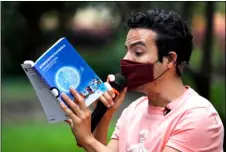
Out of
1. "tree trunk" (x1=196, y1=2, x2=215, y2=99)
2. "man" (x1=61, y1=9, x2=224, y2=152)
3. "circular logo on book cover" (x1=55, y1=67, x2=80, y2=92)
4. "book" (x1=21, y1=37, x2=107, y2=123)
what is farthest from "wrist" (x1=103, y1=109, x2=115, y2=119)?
"tree trunk" (x1=196, y1=2, x2=215, y2=99)

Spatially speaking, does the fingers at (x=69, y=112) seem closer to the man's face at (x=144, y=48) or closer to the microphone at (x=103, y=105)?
the microphone at (x=103, y=105)

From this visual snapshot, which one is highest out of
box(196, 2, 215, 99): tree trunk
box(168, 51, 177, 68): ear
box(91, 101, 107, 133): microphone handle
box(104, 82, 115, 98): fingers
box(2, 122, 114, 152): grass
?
box(168, 51, 177, 68): ear

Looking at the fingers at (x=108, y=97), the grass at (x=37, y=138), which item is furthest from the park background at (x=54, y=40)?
the fingers at (x=108, y=97)

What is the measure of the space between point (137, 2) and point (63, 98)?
4261 millimetres

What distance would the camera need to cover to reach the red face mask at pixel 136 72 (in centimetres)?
300

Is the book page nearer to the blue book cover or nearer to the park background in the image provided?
the blue book cover

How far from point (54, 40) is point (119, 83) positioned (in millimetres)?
9480

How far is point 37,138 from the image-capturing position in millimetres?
10469

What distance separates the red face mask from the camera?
3.00m

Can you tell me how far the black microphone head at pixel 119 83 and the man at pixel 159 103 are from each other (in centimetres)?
3

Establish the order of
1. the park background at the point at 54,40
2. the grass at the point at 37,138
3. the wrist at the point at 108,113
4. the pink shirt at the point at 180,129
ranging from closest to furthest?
the pink shirt at the point at 180,129 < the wrist at the point at 108,113 < the park background at the point at 54,40 < the grass at the point at 37,138

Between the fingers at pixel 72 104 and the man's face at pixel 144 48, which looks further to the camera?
the man's face at pixel 144 48

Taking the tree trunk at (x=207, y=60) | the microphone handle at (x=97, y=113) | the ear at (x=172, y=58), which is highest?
the ear at (x=172, y=58)

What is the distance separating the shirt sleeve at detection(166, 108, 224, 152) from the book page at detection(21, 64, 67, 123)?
A: 0.56 metres
